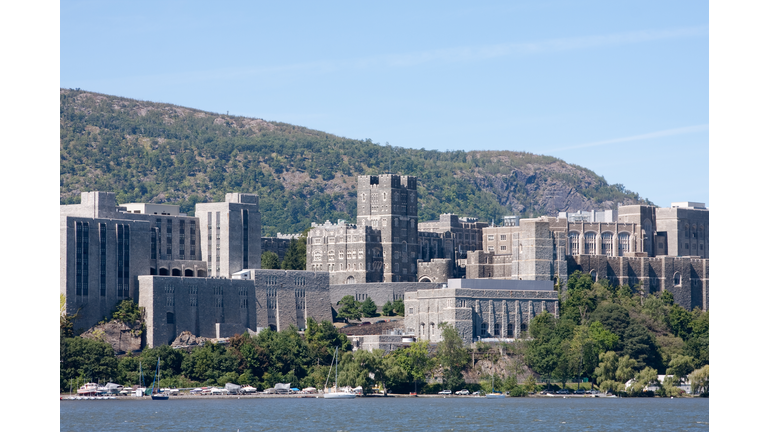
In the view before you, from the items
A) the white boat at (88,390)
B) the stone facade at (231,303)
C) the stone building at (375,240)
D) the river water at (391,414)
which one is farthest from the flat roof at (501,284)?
the white boat at (88,390)

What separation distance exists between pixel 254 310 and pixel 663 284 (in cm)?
5345

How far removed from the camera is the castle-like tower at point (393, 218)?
156m

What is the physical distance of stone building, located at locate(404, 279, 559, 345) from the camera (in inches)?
4924

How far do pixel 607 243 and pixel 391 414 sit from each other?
8762cm

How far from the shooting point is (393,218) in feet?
522

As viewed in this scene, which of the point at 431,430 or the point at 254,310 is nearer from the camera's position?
the point at 431,430

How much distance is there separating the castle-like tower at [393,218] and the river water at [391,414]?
143ft

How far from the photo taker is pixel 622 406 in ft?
339

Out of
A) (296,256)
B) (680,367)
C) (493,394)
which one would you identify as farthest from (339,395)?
(296,256)

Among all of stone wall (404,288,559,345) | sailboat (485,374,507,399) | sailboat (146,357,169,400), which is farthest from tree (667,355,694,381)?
sailboat (146,357,169,400)

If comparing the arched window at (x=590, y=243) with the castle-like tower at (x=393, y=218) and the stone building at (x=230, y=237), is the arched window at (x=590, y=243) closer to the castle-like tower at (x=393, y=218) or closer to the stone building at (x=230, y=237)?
the castle-like tower at (x=393, y=218)

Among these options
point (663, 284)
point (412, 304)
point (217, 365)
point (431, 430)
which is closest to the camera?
point (431, 430)
